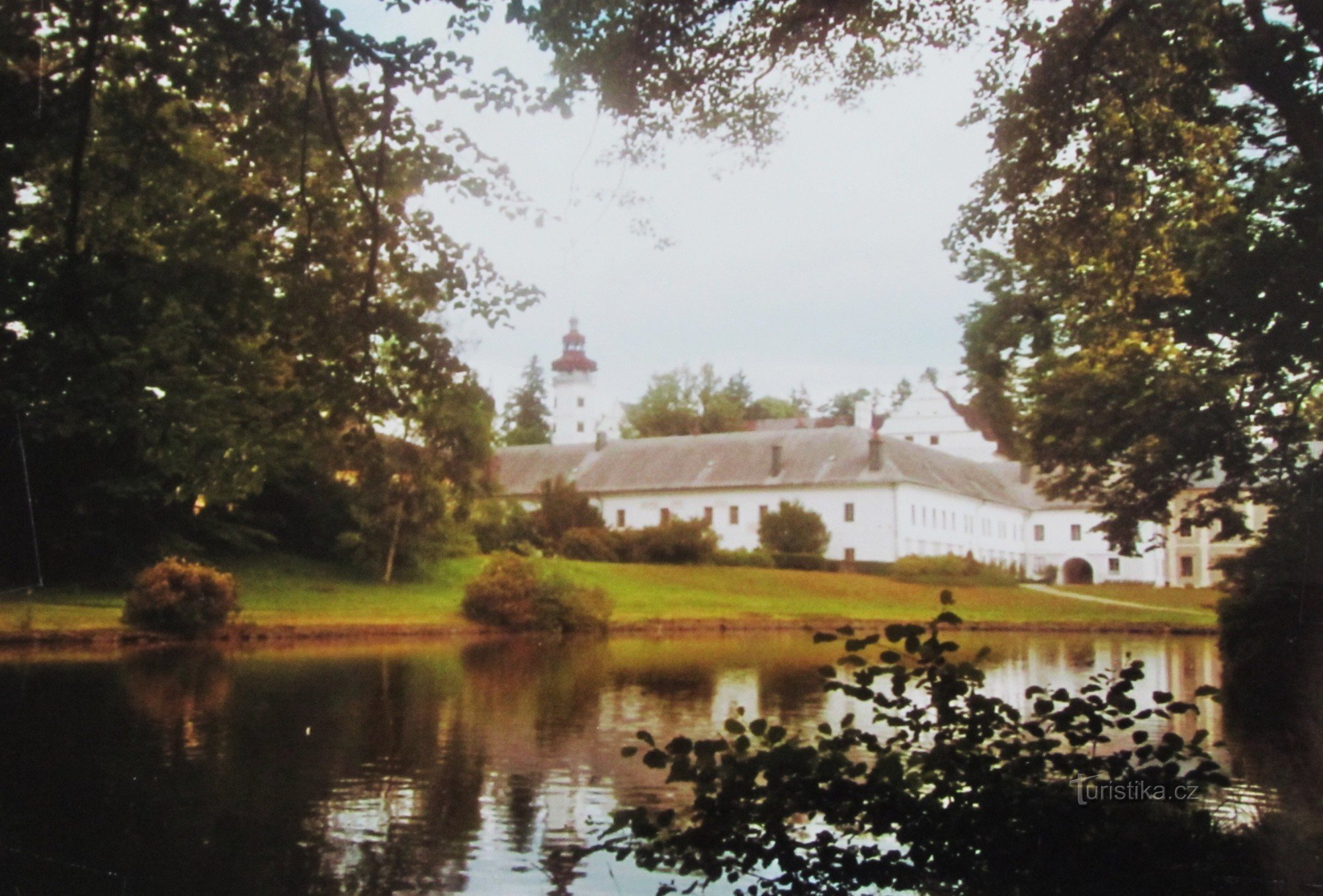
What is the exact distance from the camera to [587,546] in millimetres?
44125

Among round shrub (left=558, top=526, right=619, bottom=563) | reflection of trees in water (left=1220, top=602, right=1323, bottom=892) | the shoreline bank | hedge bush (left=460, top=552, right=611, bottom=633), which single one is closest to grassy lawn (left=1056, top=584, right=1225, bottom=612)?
the shoreline bank

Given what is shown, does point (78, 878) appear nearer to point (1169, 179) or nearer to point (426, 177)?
point (426, 177)

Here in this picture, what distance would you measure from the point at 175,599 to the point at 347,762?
15.3 meters

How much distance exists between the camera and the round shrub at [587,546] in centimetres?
4409

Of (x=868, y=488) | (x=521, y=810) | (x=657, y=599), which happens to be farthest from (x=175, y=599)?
(x=868, y=488)

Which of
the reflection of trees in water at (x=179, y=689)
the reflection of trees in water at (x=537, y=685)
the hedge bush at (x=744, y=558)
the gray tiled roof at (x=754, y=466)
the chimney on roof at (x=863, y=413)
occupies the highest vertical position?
the chimney on roof at (x=863, y=413)

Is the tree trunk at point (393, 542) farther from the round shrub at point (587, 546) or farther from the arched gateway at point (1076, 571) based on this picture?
the arched gateway at point (1076, 571)

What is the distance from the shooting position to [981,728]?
16.5ft

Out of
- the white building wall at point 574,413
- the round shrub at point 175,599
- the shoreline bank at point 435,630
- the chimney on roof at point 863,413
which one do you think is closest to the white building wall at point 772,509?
the chimney on roof at point 863,413

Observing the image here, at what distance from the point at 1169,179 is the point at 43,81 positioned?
812cm

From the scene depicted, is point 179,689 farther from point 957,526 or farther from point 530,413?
point 530,413

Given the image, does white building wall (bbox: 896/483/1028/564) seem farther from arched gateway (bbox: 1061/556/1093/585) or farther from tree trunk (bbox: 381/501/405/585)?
tree trunk (bbox: 381/501/405/585)

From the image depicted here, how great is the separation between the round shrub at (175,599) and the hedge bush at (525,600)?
671cm

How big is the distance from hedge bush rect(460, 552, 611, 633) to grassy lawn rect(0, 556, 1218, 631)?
758mm
